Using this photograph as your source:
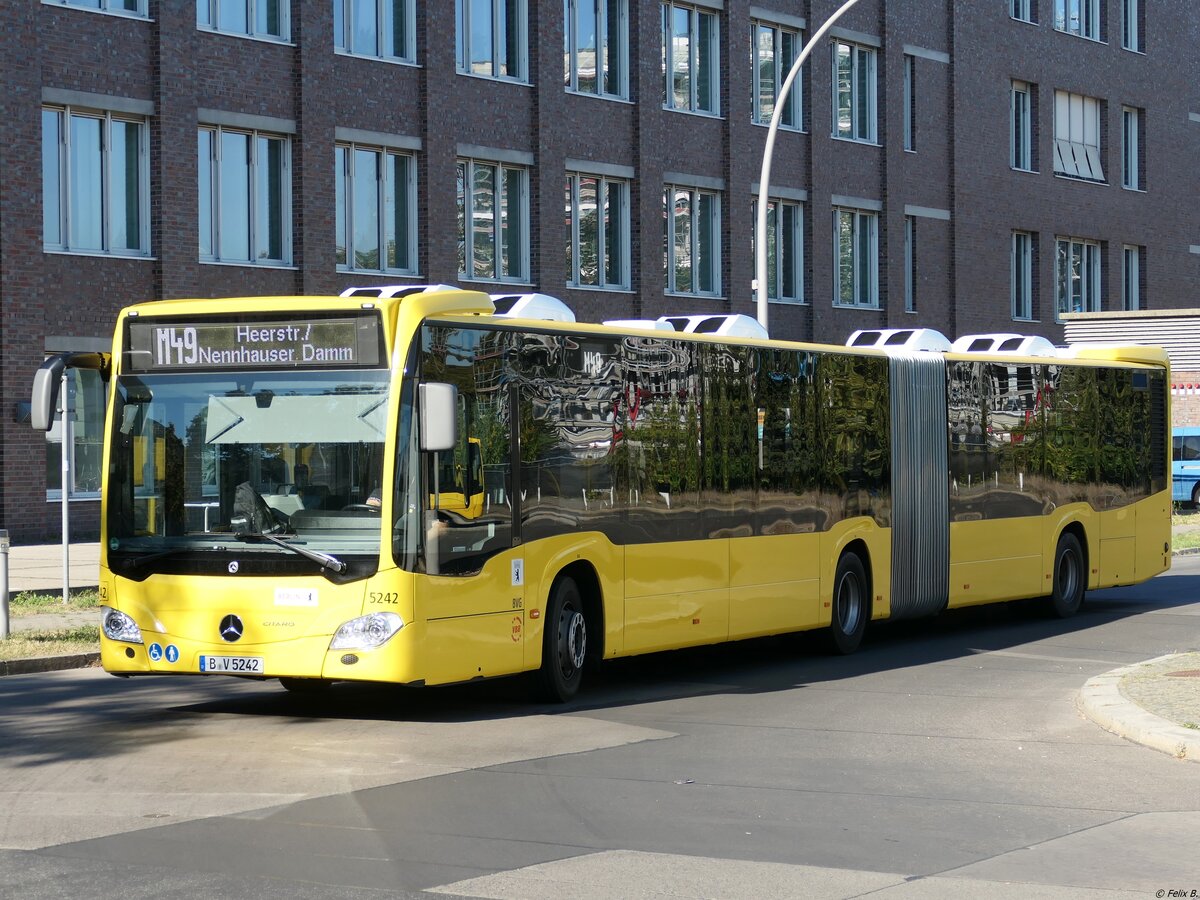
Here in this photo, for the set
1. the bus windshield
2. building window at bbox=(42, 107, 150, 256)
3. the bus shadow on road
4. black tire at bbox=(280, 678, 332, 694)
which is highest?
building window at bbox=(42, 107, 150, 256)

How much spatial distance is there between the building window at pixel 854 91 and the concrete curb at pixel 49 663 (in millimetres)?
31328

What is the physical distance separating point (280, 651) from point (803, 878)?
4902mm

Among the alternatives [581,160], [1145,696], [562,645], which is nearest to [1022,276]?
[581,160]

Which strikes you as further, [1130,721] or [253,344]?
[253,344]

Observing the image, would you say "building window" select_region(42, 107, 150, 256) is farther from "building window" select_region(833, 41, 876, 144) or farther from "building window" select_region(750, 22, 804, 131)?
"building window" select_region(833, 41, 876, 144)

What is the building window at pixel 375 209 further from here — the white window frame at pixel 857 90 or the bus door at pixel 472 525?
the bus door at pixel 472 525

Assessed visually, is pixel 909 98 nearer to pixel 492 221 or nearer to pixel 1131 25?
pixel 1131 25

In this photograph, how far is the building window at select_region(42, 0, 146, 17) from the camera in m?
28.6

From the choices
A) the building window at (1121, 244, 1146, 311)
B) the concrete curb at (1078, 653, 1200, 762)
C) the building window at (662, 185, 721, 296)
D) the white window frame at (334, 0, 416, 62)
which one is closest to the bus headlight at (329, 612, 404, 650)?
the concrete curb at (1078, 653, 1200, 762)

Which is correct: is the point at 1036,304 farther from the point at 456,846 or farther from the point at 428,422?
the point at 456,846

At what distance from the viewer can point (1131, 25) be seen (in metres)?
55.4

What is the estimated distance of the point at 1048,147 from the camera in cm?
5131

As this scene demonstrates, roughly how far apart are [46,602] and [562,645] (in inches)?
331

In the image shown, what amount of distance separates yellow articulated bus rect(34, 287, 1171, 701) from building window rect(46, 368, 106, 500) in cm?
1622
